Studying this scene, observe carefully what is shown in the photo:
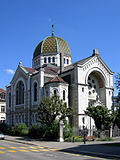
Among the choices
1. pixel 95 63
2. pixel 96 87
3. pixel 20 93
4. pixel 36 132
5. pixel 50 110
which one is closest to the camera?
pixel 50 110

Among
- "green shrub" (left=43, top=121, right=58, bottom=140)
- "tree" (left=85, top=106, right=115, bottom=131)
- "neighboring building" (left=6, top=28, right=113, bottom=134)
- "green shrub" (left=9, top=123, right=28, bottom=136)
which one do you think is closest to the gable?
"neighboring building" (left=6, top=28, right=113, bottom=134)

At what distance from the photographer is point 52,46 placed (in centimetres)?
5797

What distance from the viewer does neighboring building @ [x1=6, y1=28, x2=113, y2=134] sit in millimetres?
38750

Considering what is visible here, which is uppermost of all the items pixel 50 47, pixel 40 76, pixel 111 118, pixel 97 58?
pixel 50 47

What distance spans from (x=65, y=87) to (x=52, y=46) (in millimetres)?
21317

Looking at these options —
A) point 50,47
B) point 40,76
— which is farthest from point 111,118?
point 50,47

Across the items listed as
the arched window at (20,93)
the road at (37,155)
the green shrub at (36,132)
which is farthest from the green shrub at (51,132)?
the arched window at (20,93)

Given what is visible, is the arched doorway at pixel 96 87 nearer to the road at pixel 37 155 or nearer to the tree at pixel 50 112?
the tree at pixel 50 112

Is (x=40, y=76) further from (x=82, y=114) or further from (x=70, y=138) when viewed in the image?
(x=70, y=138)

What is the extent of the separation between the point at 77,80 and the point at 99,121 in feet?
30.2

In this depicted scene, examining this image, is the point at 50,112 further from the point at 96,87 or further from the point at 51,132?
the point at 96,87

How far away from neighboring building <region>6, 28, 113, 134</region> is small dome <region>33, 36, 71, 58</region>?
15.4 feet

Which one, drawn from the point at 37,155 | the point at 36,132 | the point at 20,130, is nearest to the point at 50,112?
the point at 36,132

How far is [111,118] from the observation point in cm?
3238
